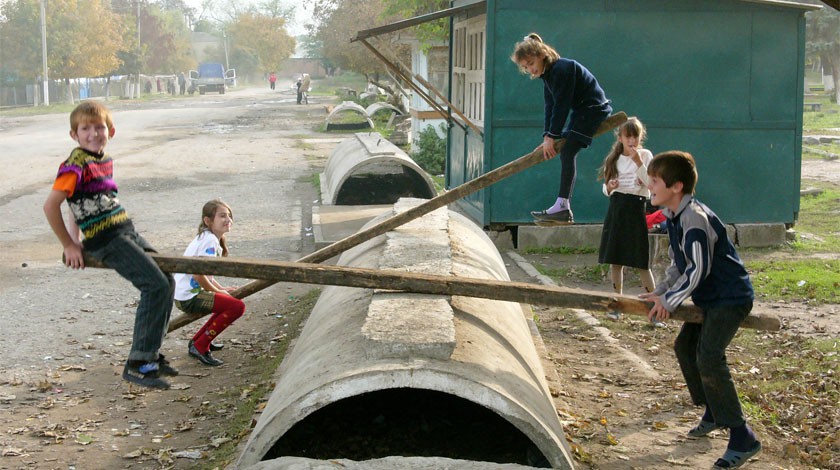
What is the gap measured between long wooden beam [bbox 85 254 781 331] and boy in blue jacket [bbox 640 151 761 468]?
9 centimetres

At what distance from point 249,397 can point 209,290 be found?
95 centimetres

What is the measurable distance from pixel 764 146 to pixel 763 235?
1140 millimetres

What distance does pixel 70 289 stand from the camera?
404 inches

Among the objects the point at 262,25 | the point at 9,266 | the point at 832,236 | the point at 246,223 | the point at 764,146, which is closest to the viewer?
the point at 9,266

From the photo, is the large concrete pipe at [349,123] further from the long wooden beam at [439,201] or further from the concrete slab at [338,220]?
the long wooden beam at [439,201]

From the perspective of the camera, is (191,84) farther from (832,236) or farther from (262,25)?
(832,236)

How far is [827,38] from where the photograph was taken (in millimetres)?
45469

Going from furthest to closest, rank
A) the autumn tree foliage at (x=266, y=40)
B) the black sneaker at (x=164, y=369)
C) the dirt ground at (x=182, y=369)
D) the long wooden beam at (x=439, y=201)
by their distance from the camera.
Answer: the autumn tree foliage at (x=266, y=40)
the long wooden beam at (x=439, y=201)
the dirt ground at (x=182, y=369)
the black sneaker at (x=164, y=369)

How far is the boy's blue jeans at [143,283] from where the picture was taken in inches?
204

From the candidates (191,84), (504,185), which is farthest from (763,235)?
(191,84)

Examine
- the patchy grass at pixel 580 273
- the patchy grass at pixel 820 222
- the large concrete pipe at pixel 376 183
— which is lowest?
the patchy grass at pixel 580 273

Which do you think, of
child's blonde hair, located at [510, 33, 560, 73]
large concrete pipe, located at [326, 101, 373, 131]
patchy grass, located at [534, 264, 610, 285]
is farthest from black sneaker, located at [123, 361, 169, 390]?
large concrete pipe, located at [326, 101, 373, 131]

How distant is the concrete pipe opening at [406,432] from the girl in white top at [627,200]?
8.85ft

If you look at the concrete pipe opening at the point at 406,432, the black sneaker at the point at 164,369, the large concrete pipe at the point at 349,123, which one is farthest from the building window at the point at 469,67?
the large concrete pipe at the point at 349,123
